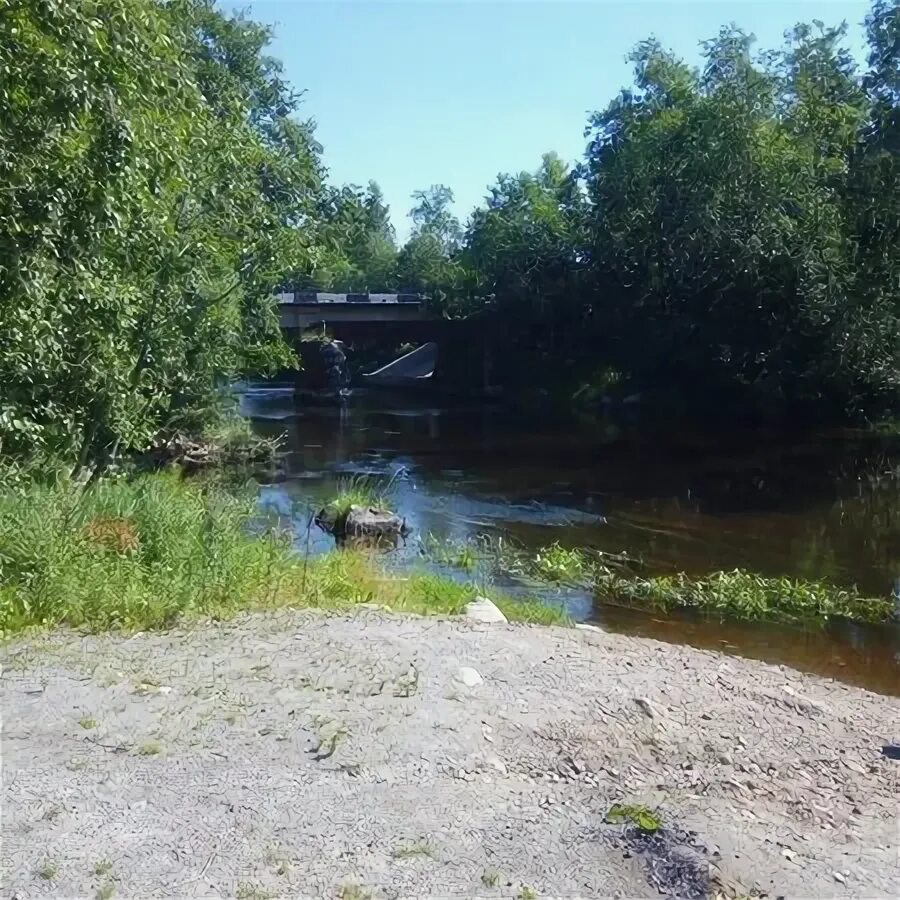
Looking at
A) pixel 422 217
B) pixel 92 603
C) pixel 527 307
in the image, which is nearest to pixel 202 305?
pixel 92 603

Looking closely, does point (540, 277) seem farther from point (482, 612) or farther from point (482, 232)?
point (482, 612)

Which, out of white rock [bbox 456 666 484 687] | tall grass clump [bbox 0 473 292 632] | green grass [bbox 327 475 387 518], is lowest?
green grass [bbox 327 475 387 518]

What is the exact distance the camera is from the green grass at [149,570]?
30.2 feet

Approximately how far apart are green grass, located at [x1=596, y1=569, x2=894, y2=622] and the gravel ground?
21.8 ft

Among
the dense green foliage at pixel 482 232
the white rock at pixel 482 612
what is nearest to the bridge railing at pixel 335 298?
the dense green foliage at pixel 482 232

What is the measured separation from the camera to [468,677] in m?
7.79

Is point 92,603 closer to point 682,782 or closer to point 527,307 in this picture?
point 682,782

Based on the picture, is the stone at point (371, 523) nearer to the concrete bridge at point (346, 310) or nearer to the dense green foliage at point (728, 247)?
the dense green foliage at point (728, 247)

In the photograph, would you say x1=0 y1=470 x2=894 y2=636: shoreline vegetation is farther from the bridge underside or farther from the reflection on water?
the bridge underside

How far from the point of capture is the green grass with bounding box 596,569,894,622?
15773 mm

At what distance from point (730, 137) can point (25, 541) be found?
Result: 3520 centimetres

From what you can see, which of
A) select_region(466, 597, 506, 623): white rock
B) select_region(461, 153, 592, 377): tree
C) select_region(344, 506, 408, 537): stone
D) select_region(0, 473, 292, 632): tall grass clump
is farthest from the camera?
select_region(461, 153, 592, 377): tree

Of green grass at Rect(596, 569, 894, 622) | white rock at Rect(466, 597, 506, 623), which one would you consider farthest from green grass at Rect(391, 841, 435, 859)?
green grass at Rect(596, 569, 894, 622)

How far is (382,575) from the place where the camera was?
14375mm
